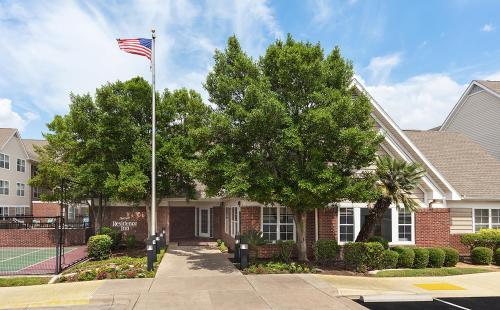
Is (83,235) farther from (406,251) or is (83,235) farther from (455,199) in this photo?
(455,199)

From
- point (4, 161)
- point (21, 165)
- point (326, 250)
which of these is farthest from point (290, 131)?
point (21, 165)

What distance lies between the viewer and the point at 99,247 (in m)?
21.1

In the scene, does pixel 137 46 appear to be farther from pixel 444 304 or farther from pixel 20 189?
pixel 20 189

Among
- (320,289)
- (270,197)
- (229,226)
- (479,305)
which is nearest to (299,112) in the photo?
(270,197)

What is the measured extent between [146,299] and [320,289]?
213 inches

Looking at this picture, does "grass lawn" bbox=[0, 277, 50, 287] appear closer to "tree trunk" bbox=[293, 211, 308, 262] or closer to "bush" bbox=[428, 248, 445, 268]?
"tree trunk" bbox=[293, 211, 308, 262]

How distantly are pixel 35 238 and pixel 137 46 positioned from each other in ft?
58.0

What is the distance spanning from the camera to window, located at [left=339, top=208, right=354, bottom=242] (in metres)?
20.4

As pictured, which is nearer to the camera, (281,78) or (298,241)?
(281,78)

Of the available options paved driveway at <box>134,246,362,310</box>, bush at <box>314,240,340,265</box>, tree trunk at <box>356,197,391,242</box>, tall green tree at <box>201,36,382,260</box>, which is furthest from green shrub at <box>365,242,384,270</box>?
paved driveway at <box>134,246,362,310</box>

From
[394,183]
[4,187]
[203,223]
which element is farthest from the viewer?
[4,187]

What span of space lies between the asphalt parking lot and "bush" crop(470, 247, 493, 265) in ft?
24.1

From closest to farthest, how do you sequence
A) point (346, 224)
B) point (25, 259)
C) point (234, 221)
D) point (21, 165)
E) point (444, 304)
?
point (444, 304)
point (346, 224)
point (25, 259)
point (234, 221)
point (21, 165)

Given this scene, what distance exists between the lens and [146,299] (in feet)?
40.9
